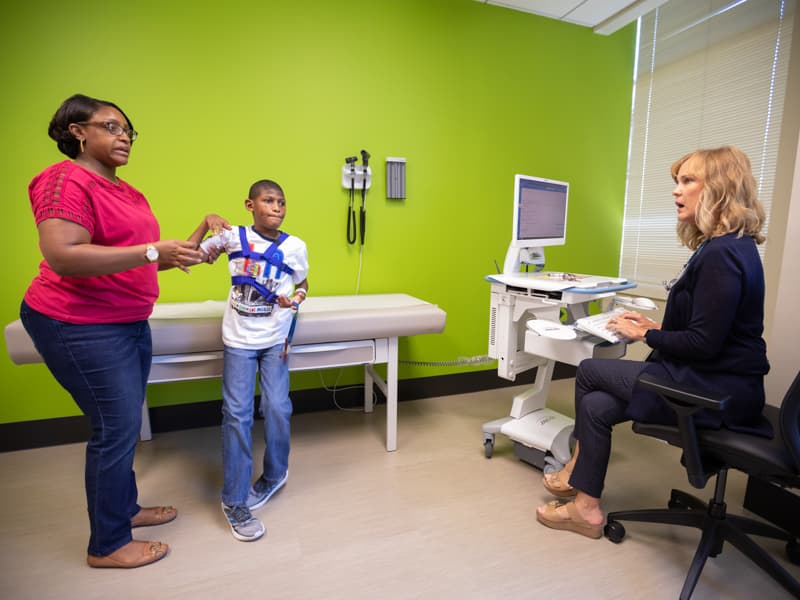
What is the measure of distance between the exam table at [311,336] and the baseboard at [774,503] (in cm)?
137

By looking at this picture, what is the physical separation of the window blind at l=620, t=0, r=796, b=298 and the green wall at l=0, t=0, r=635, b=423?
5.2 inches

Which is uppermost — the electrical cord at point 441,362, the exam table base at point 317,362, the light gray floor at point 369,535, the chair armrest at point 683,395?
the chair armrest at point 683,395

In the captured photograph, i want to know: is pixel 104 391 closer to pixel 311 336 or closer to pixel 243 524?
pixel 243 524

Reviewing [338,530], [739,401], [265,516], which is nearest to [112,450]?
[265,516]

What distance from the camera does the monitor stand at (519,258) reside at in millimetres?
2057

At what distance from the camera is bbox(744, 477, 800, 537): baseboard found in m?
1.53

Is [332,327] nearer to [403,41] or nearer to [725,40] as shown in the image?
[403,41]

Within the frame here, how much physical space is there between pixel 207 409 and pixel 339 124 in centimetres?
174

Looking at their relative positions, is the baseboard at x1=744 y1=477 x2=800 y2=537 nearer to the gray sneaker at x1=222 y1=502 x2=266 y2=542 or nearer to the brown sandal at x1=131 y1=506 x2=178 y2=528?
the gray sneaker at x1=222 y1=502 x2=266 y2=542

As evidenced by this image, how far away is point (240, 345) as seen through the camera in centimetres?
158

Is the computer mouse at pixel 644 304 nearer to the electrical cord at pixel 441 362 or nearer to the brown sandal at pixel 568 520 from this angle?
the brown sandal at pixel 568 520

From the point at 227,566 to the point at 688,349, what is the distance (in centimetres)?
157

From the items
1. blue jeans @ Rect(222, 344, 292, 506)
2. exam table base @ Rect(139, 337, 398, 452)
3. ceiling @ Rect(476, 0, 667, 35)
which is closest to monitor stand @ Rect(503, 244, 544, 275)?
exam table base @ Rect(139, 337, 398, 452)

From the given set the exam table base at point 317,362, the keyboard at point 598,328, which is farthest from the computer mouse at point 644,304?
the exam table base at point 317,362
